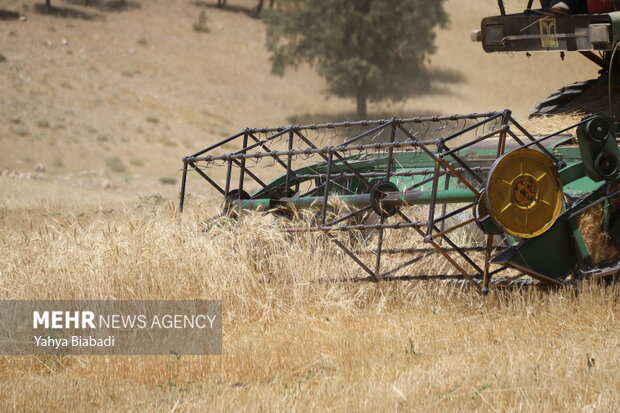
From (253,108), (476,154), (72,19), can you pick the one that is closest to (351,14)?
(253,108)

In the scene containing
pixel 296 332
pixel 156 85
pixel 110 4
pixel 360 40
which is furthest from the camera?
pixel 110 4

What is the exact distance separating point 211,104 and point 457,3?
879 inches

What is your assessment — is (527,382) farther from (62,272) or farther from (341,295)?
(62,272)

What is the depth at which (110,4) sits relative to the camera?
183 ft

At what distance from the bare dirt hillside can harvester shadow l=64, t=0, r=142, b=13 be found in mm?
117

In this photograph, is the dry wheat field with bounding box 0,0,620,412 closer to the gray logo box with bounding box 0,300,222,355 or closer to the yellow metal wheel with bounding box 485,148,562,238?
the gray logo box with bounding box 0,300,222,355

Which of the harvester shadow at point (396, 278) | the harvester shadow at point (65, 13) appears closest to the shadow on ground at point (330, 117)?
the harvester shadow at point (65, 13)

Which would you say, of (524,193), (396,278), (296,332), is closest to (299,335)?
(296,332)

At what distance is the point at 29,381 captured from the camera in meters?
5.50

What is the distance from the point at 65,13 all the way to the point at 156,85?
1227 centimetres

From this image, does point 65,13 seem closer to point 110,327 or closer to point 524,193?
point 110,327

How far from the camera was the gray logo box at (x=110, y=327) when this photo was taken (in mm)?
6125

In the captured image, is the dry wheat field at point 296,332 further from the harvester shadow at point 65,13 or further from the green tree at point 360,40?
the harvester shadow at point 65,13

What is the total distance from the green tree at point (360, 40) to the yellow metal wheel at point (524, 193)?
109 feet
